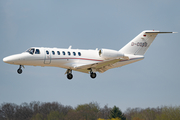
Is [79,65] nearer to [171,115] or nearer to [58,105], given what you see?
[171,115]

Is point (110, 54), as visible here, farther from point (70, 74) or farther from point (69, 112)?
point (69, 112)

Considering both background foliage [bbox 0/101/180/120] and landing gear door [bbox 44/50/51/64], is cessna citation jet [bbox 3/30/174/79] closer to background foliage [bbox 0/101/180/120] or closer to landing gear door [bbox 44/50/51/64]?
landing gear door [bbox 44/50/51/64]

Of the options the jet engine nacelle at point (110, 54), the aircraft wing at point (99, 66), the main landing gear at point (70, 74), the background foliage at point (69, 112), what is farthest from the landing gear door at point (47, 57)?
the background foliage at point (69, 112)

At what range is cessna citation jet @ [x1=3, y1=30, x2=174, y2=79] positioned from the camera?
88.0 ft

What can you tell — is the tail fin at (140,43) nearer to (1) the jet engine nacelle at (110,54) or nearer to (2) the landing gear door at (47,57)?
(1) the jet engine nacelle at (110,54)

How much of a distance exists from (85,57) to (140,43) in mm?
6155

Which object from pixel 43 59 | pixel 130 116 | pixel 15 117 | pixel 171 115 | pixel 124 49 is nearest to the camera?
pixel 43 59

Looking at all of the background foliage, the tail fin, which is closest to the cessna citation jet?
the tail fin

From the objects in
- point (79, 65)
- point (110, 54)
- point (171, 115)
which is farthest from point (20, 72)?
point (171, 115)

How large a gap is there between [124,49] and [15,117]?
30179mm

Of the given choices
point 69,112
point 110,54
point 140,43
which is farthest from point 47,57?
point 69,112

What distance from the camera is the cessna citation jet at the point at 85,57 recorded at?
2683 centimetres

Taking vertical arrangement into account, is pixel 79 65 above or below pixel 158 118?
above

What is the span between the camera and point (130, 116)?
57406mm
